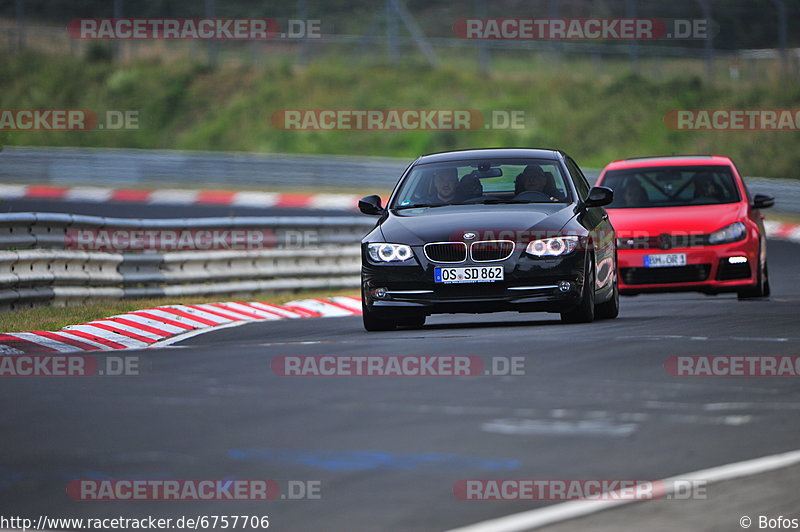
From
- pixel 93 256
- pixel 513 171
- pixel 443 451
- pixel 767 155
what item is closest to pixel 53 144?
pixel 767 155

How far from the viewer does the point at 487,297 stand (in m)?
12.1

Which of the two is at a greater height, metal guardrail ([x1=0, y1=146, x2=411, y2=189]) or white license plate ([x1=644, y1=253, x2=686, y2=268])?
metal guardrail ([x1=0, y1=146, x2=411, y2=189])

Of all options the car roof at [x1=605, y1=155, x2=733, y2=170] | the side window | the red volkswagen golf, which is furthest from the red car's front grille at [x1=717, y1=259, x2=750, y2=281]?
the side window

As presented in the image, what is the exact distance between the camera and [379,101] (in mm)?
51312

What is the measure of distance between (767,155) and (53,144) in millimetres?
23351

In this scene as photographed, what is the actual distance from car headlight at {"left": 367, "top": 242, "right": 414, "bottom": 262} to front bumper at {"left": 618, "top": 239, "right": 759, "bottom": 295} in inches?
165

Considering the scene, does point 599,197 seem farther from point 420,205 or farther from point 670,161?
point 670,161

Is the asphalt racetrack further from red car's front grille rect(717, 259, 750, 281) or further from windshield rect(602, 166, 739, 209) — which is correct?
windshield rect(602, 166, 739, 209)

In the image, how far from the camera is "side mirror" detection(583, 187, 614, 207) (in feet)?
42.7

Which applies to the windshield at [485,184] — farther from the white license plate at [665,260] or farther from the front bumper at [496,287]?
the white license plate at [665,260]

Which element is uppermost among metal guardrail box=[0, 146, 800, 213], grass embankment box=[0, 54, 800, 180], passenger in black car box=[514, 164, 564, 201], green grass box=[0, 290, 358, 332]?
grass embankment box=[0, 54, 800, 180]

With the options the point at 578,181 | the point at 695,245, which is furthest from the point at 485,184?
the point at 695,245

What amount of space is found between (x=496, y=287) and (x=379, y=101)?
39.7 metres

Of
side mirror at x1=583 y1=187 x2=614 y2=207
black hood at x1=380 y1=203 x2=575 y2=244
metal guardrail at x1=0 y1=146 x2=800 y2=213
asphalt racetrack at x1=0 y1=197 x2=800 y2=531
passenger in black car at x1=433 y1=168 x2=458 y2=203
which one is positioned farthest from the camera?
metal guardrail at x1=0 y1=146 x2=800 y2=213
